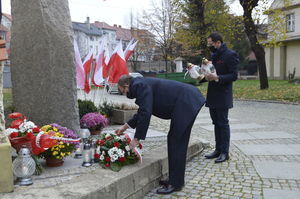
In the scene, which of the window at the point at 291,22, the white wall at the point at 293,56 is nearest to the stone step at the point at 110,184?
the white wall at the point at 293,56

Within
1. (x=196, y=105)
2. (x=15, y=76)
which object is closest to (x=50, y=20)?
(x=15, y=76)

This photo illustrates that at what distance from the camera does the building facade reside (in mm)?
31156

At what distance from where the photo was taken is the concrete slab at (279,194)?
12.1ft

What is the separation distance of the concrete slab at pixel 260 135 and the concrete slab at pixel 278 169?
1.90 m

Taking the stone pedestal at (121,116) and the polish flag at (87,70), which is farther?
the stone pedestal at (121,116)

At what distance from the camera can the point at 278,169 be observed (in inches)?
184

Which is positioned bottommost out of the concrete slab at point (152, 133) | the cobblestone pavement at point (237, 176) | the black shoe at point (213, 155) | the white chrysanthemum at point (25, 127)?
the cobblestone pavement at point (237, 176)

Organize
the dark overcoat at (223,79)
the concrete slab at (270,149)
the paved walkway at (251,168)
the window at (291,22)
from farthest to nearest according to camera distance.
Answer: the window at (291,22)
the concrete slab at (270,149)
the dark overcoat at (223,79)
the paved walkway at (251,168)

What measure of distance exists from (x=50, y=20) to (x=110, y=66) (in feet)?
10.3

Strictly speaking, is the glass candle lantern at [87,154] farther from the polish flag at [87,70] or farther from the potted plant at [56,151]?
the polish flag at [87,70]

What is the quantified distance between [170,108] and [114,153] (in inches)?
33.1

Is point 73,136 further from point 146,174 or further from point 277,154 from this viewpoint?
point 277,154

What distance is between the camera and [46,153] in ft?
12.9

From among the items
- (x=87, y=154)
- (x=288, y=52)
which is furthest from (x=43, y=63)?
(x=288, y=52)
